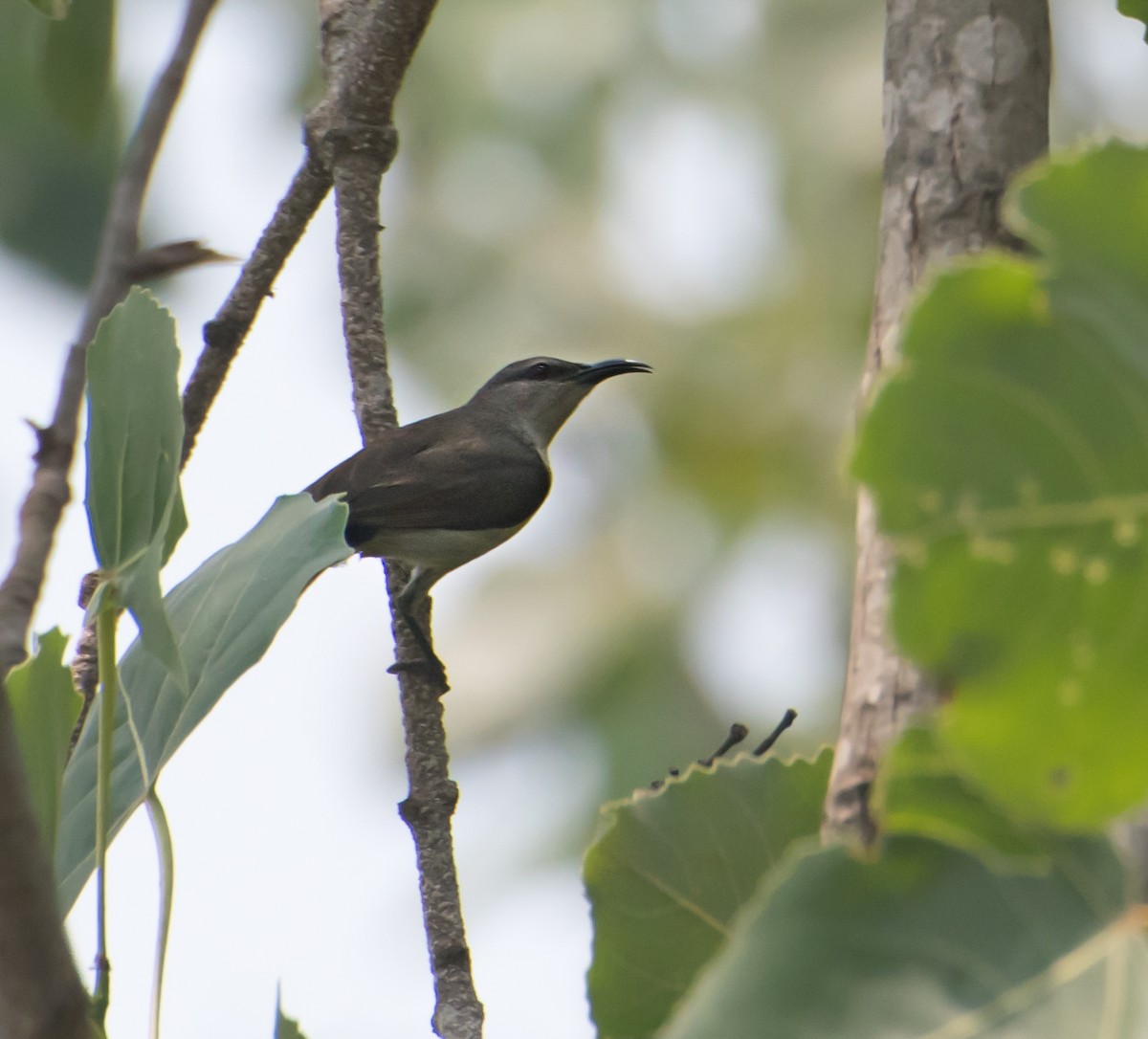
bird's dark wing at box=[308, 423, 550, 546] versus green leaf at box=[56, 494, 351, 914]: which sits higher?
bird's dark wing at box=[308, 423, 550, 546]

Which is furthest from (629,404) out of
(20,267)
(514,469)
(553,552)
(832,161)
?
(514,469)

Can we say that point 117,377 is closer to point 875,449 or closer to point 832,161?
point 875,449

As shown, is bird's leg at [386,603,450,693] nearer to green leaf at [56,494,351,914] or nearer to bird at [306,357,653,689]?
bird at [306,357,653,689]

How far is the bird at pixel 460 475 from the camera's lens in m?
5.27

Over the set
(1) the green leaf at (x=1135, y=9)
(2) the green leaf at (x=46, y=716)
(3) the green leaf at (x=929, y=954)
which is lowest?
→ (3) the green leaf at (x=929, y=954)

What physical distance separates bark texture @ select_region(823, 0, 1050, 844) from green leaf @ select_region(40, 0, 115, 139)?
69.3 inches

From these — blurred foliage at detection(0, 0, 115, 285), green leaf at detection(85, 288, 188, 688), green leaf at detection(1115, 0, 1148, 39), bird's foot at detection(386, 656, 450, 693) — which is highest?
blurred foliage at detection(0, 0, 115, 285)

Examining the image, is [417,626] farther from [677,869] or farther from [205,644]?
[677,869]

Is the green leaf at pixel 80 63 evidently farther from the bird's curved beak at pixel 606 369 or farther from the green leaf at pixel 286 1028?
the bird's curved beak at pixel 606 369

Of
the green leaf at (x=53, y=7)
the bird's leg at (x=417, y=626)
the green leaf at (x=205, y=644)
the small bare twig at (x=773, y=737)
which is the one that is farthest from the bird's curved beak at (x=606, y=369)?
the green leaf at (x=205, y=644)

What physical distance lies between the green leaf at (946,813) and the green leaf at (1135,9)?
43.8 inches

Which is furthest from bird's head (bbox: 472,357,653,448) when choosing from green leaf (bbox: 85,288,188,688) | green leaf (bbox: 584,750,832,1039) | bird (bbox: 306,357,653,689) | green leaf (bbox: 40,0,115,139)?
green leaf (bbox: 584,750,832,1039)

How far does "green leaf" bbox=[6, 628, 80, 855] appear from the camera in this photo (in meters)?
1.66

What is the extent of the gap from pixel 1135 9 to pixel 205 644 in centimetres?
140
